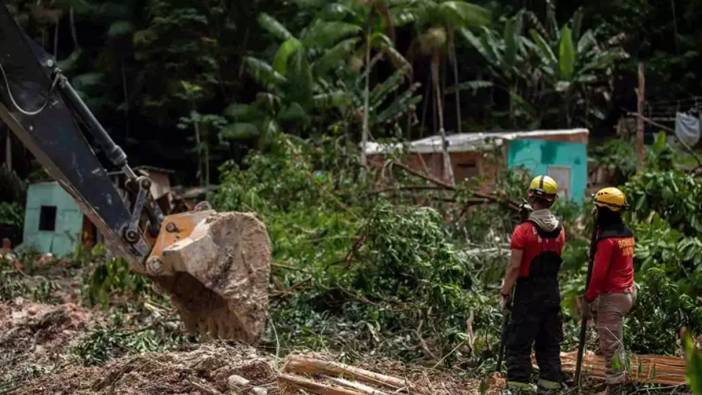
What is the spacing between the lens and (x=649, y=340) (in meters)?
8.12

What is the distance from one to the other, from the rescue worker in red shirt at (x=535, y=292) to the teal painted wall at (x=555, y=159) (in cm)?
1289

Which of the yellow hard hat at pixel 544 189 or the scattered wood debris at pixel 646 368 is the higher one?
the yellow hard hat at pixel 544 189

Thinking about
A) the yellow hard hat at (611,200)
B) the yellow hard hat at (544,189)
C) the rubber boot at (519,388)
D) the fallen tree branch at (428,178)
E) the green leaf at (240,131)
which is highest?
the yellow hard hat at (544,189)

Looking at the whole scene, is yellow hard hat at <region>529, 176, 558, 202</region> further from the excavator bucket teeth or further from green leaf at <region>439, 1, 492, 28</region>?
green leaf at <region>439, 1, 492, 28</region>

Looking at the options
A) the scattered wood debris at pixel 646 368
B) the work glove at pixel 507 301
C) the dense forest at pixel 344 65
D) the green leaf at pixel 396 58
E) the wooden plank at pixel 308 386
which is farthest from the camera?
the dense forest at pixel 344 65

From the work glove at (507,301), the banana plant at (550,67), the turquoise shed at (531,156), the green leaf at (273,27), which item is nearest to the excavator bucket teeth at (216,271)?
the work glove at (507,301)

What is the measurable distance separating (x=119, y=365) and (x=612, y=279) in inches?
137

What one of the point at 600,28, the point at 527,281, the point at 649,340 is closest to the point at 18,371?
the point at 527,281

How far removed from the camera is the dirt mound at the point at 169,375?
21.3 feet

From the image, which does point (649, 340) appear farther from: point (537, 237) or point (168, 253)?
point (168, 253)

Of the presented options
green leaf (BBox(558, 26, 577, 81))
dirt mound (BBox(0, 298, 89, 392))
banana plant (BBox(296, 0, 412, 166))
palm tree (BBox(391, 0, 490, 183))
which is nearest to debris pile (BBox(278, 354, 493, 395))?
dirt mound (BBox(0, 298, 89, 392))

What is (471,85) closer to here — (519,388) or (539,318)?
(539,318)

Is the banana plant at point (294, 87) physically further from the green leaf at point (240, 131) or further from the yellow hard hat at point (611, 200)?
the yellow hard hat at point (611, 200)

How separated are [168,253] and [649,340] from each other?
3.89m
